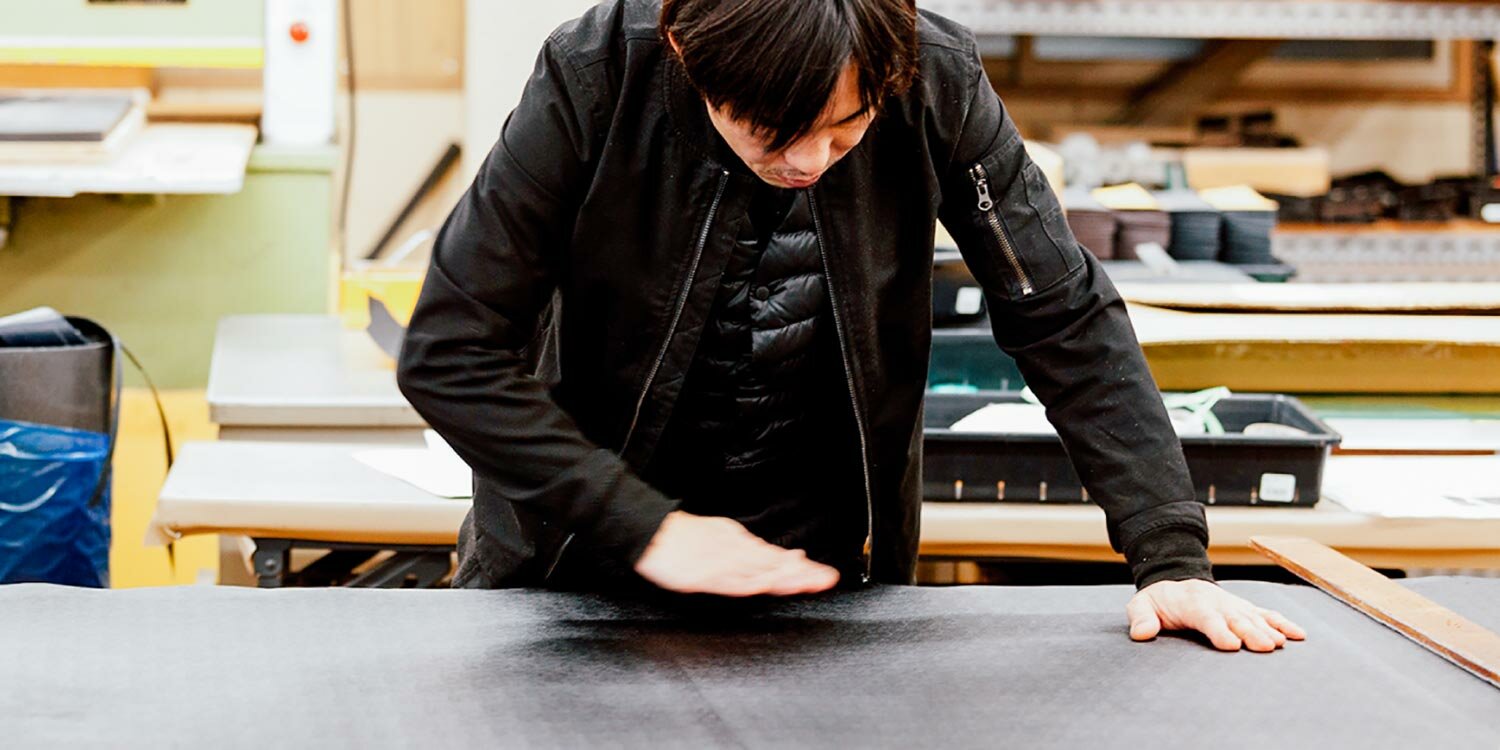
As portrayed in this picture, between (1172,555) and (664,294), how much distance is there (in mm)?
481

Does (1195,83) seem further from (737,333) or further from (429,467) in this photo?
(737,333)

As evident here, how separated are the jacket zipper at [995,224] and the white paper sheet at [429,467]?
Answer: 766 mm

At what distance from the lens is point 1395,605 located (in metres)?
1.34

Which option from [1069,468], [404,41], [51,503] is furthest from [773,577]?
[404,41]

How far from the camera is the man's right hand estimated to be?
1160mm

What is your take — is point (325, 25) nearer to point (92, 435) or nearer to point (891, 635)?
point (92, 435)

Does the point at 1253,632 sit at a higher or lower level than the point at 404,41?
lower

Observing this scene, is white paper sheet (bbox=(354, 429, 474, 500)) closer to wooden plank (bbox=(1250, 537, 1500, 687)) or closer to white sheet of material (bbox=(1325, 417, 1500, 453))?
wooden plank (bbox=(1250, 537, 1500, 687))

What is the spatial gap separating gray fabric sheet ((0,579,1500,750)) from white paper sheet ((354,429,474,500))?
1.50ft

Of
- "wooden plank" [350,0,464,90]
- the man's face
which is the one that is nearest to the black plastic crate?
the man's face

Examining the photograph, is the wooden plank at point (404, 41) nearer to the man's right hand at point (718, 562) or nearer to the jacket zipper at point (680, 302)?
the jacket zipper at point (680, 302)

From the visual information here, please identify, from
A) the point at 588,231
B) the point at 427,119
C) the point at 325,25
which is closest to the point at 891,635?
the point at 588,231

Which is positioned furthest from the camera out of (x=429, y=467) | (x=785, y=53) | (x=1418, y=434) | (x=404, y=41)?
(x=404, y=41)

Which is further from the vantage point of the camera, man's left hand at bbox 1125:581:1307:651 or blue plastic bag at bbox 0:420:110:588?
blue plastic bag at bbox 0:420:110:588
